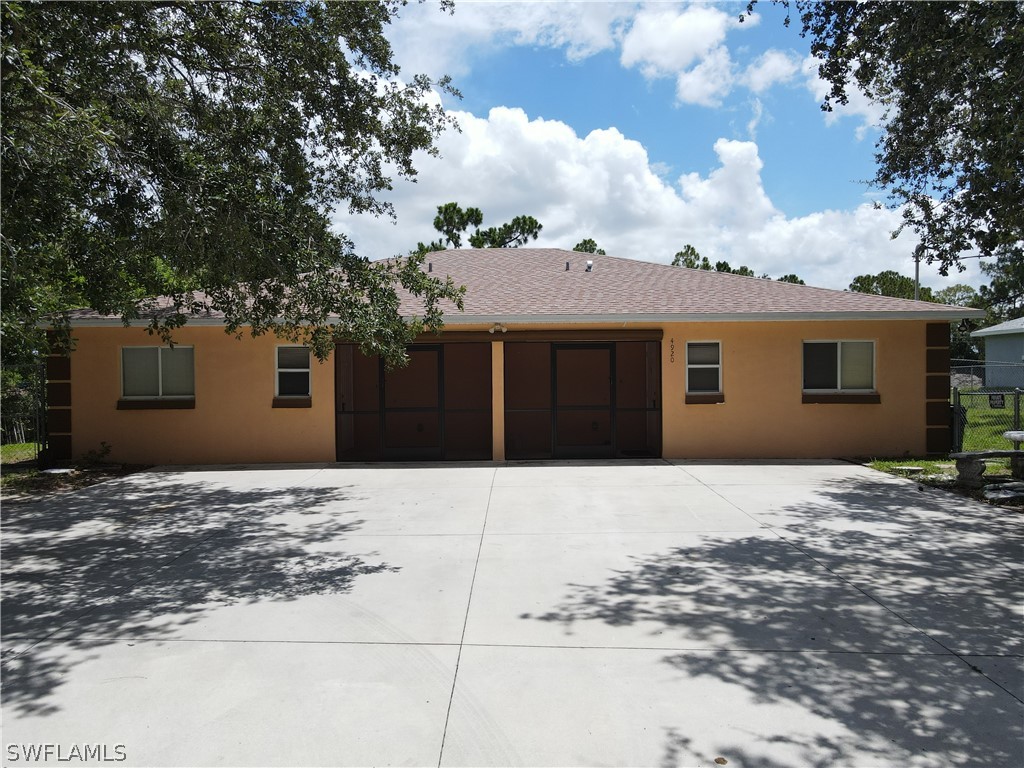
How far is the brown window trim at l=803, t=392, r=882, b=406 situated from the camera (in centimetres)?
1278

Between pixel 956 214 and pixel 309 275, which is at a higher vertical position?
pixel 956 214

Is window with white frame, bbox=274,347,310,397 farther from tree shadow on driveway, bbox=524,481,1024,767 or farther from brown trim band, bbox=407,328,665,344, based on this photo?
tree shadow on driveway, bbox=524,481,1024,767

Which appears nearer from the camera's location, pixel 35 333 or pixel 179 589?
pixel 179 589

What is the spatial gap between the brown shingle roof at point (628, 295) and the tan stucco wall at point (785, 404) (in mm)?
571

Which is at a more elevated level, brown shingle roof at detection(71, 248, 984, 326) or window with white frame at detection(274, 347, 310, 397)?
brown shingle roof at detection(71, 248, 984, 326)

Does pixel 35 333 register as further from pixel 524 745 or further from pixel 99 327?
pixel 99 327

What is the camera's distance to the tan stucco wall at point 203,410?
503 inches

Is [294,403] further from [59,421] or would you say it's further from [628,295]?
[628,295]

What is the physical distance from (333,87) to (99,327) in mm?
7436

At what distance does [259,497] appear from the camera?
9.62 metres

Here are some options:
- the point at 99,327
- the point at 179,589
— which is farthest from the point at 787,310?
the point at 99,327

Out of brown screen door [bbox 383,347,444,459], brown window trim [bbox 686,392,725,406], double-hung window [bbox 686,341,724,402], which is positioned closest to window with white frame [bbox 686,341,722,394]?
double-hung window [bbox 686,341,724,402]

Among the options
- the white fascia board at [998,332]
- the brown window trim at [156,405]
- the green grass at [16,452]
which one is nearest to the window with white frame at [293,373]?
the brown window trim at [156,405]

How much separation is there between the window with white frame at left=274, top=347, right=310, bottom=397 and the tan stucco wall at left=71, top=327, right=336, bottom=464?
23 cm
